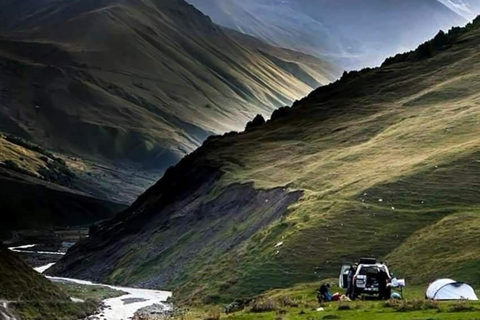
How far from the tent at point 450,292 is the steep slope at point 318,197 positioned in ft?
35.4

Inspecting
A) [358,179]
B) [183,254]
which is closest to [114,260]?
[183,254]

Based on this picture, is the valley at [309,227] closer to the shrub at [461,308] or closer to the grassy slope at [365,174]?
the shrub at [461,308]

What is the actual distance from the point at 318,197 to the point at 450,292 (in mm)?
53809

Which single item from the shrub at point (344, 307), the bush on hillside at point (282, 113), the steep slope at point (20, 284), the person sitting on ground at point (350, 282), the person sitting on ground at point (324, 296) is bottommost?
the steep slope at point (20, 284)

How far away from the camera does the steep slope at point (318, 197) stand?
90438 mm

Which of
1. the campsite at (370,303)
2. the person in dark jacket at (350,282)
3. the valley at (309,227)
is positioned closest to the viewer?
the campsite at (370,303)

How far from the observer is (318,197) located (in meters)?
111

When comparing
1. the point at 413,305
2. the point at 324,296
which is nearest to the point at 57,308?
the point at 324,296

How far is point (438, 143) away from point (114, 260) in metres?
58.4

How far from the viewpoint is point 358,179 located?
11356 centimetres

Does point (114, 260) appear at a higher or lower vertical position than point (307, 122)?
lower

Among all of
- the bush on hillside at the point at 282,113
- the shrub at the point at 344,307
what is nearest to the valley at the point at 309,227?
the shrub at the point at 344,307

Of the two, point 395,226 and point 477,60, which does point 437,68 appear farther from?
point 395,226

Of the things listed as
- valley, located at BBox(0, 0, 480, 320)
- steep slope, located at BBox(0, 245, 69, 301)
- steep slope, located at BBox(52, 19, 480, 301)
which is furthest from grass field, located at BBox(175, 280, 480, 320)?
steep slope, located at BBox(0, 245, 69, 301)
